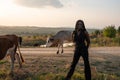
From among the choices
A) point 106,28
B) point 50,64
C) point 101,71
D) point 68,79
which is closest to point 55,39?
point 50,64

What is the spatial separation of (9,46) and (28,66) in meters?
2.28

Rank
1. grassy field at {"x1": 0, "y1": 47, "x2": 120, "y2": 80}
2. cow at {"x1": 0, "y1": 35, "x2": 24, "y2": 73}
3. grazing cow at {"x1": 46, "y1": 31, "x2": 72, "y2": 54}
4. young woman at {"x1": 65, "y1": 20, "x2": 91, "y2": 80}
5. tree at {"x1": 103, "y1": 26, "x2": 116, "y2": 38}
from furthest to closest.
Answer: tree at {"x1": 103, "y1": 26, "x2": 116, "y2": 38}, grazing cow at {"x1": 46, "y1": 31, "x2": 72, "y2": 54}, grassy field at {"x1": 0, "y1": 47, "x2": 120, "y2": 80}, cow at {"x1": 0, "y1": 35, "x2": 24, "y2": 73}, young woman at {"x1": 65, "y1": 20, "x2": 91, "y2": 80}

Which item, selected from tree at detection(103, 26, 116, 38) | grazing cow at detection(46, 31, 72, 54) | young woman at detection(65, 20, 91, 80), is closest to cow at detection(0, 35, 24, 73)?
young woman at detection(65, 20, 91, 80)

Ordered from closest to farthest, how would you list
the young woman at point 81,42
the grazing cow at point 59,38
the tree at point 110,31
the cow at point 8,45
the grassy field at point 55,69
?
the young woman at point 81,42
the cow at point 8,45
the grassy field at point 55,69
the grazing cow at point 59,38
the tree at point 110,31

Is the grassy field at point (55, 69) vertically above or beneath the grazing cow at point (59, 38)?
beneath

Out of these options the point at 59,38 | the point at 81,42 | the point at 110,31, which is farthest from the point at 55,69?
the point at 110,31

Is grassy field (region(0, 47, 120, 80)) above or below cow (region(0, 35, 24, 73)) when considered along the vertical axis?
below

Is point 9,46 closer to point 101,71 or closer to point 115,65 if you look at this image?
point 101,71

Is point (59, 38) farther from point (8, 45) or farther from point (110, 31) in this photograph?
point (110, 31)

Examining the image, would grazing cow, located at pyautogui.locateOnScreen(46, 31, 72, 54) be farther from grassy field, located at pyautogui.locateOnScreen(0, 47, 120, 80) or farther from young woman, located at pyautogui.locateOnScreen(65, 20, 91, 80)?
young woman, located at pyautogui.locateOnScreen(65, 20, 91, 80)

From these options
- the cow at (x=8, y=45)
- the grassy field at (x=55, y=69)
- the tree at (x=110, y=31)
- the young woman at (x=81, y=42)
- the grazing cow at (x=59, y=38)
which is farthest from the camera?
the tree at (x=110, y=31)

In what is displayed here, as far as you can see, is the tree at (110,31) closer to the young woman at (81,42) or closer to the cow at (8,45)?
the cow at (8,45)

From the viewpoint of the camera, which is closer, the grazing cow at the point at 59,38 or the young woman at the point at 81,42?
the young woman at the point at 81,42

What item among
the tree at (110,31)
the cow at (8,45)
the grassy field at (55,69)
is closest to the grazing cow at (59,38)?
the grassy field at (55,69)
